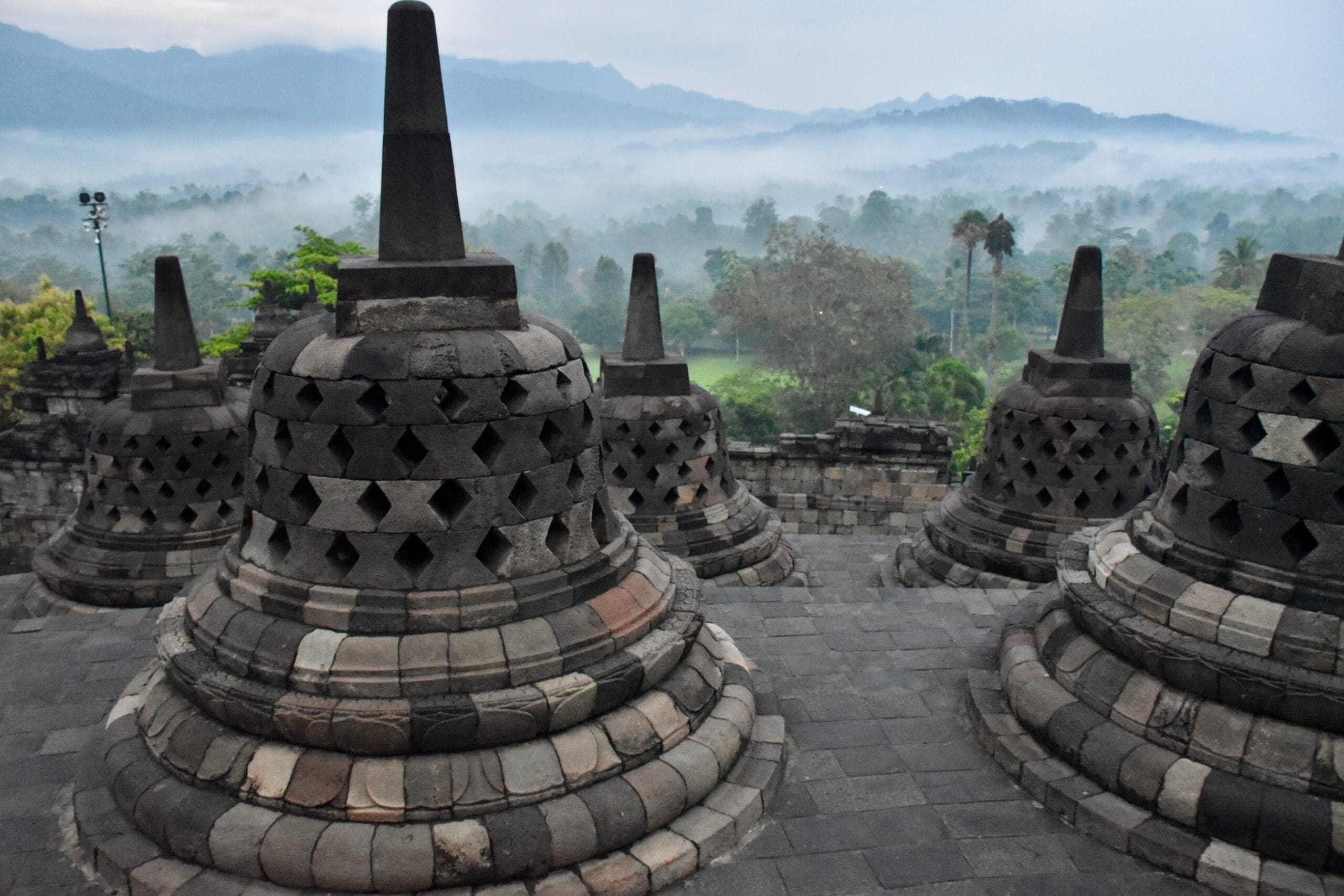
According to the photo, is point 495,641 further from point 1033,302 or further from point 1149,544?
point 1033,302

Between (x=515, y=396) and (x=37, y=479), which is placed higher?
(x=515, y=396)

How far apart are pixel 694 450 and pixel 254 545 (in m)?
4.95

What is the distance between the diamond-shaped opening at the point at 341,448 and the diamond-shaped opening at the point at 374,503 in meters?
0.15

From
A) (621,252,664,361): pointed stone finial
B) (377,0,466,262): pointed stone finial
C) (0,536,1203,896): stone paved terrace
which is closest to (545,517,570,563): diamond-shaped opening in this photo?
(377,0,466,262): pointed stone finial

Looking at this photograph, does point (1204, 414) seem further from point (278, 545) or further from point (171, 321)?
point (171, 321)

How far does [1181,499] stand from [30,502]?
20577mm

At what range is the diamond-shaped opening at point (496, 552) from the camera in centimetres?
436

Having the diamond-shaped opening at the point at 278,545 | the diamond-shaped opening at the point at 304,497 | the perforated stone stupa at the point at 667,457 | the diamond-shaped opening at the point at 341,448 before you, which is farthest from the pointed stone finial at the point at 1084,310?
the diamond-shaped opening at the point at 278,545

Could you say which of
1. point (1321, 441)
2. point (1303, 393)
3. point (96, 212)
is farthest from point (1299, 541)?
point (96, 212)

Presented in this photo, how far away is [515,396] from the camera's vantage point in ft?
14.2

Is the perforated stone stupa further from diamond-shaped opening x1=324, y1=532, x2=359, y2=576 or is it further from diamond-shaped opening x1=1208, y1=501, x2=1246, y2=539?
diamond-shaped opening x1=1208, y1=501, x2=1246, y2=539

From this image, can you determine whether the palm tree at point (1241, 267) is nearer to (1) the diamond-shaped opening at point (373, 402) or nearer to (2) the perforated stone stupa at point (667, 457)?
(2) the perforated stone stupa at point (667, 457)

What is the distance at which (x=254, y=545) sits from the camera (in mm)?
4578

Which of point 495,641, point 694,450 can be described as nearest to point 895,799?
point 495,641
